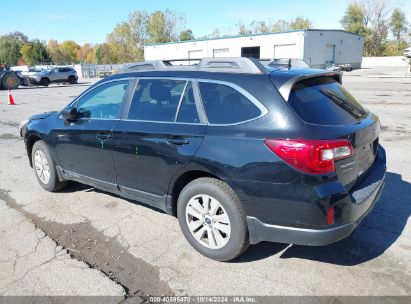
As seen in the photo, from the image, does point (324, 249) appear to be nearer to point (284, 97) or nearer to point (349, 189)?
point (349, 189)

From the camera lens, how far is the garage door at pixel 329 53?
44.9 meters

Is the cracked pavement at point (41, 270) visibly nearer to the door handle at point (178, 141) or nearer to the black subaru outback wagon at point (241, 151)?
the black subaru outback wagon at point (241, 151)

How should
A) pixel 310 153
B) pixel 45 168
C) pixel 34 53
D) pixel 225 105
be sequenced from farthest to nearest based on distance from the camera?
pixel 34 53 < pixel 45 168 < pixel 225 105 < pixel 310 153

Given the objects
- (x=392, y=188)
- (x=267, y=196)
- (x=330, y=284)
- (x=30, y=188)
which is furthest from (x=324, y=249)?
(x=30, y=188)

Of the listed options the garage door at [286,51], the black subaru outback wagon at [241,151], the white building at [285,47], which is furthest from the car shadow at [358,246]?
the garage door at [286,51]

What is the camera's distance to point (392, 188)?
15.8 ft

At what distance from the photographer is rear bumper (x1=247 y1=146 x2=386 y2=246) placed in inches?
110

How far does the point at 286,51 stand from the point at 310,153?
40901 millimetres

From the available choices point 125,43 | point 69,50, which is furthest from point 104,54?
point 69,50

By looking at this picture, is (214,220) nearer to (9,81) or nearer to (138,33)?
(9,81)

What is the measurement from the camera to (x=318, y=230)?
277 cm

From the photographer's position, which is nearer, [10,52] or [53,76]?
[53,76]

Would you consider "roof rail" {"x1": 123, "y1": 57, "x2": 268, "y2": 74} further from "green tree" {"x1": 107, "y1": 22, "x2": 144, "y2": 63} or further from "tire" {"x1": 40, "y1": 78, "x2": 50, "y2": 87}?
"green tree" {"x1": 107, "y1": 22, "x2": 144, "y2": 63}

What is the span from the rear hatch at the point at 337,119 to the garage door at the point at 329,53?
148ft
